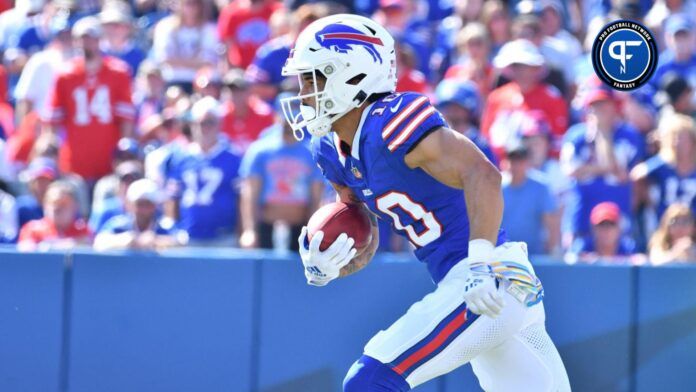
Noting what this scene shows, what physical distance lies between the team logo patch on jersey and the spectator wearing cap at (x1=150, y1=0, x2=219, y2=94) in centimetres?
557

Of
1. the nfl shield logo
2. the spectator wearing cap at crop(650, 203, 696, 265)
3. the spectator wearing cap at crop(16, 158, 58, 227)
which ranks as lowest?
the spectator wearing cap at crop(16, 158, 58, 227)

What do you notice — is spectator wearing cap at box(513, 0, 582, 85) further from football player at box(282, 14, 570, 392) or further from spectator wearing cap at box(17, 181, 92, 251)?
football player at box(282, 14, 570, 392)

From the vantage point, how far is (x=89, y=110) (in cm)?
898

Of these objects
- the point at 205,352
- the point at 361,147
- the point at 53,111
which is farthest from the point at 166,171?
the point at 361,147

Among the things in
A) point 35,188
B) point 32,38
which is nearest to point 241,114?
point 35,188

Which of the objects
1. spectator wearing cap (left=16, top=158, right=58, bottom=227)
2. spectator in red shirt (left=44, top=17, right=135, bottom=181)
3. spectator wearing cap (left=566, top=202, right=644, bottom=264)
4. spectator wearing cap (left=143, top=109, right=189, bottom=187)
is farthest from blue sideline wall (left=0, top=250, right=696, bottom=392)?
spectator in red shirt (left=44, top=17, right=135, bottom=181)

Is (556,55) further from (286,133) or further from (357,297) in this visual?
(357,297)

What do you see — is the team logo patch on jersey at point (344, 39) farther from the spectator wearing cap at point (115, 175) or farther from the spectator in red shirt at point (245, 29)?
the spectator in red shirt at point (245, 29)

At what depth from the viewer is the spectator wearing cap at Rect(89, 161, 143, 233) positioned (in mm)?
7988

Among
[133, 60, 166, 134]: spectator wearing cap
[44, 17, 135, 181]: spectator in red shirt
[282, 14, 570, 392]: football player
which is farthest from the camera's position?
[133, 60, 166, 134]: spectator wearing cap

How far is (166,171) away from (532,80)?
2.64m

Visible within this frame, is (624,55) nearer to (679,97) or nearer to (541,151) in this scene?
(541,151)

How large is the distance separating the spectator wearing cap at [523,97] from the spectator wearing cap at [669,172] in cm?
70

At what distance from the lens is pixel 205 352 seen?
6145 millimetres
